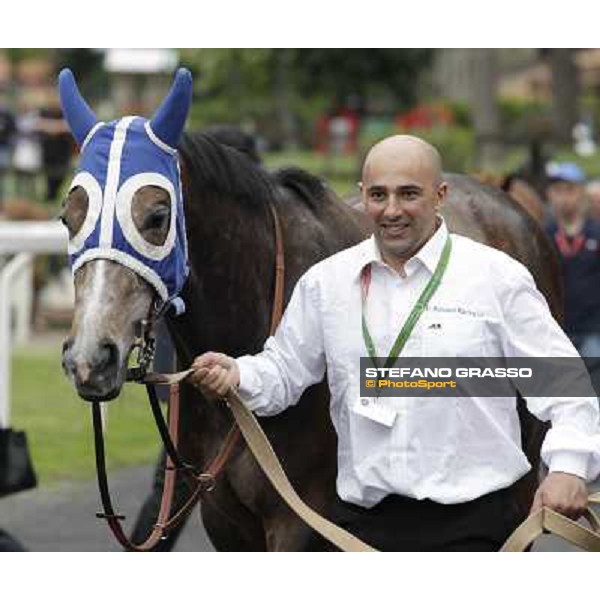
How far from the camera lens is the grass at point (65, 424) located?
10.6 m

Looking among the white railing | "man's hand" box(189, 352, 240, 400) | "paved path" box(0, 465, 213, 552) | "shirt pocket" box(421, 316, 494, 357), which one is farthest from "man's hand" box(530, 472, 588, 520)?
the white railing

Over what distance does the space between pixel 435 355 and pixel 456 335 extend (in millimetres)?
72

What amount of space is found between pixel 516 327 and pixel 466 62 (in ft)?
87.3

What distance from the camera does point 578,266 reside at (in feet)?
30.6

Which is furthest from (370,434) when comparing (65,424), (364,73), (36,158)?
(364,73)

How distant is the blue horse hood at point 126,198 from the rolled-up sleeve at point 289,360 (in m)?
0.30

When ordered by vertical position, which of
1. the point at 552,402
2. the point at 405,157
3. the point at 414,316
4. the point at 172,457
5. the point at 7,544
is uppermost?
the point at 405,157

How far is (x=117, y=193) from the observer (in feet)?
14.4

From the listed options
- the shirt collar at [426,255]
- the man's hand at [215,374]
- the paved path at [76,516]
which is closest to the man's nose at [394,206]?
the shirt collar at [426,255]

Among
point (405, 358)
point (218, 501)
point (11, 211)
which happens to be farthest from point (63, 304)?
point (405, 358)

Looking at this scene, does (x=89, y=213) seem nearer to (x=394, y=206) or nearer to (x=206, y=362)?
(x=206, y=362)

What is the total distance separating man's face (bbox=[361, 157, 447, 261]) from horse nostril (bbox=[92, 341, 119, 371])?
72 cm

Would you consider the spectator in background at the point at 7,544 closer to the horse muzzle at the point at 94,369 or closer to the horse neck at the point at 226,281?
the horse neck at the point at 226,281

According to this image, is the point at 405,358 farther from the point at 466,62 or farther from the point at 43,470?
the point at 466,62
